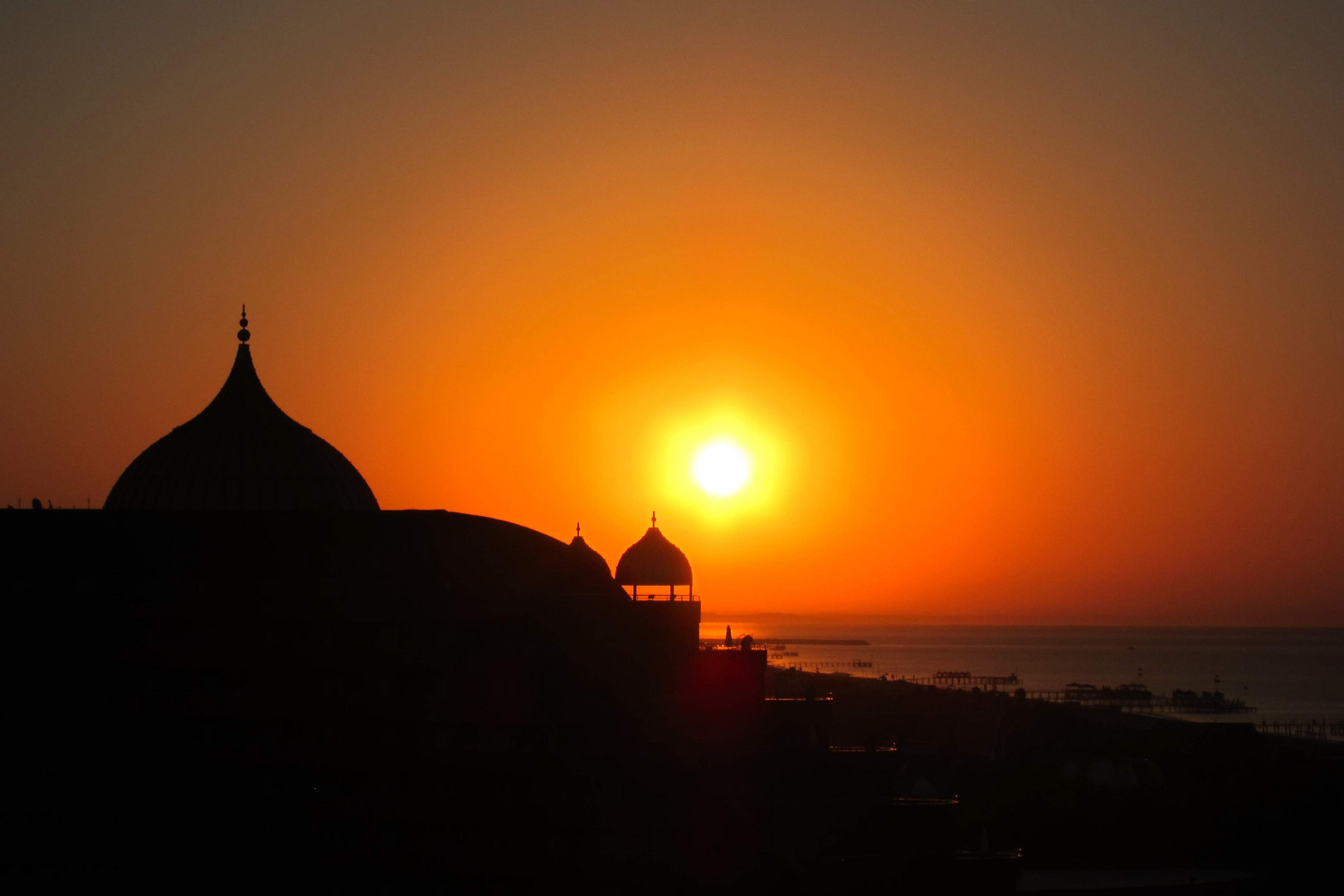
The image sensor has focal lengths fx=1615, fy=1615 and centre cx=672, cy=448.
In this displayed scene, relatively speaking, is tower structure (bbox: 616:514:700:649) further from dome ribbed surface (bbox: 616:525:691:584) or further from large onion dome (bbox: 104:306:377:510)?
large onion dome (bbox: 104:306:377:510)

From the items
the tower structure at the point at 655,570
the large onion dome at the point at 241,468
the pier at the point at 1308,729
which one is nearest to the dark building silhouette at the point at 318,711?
the large onion dome at the point at 241,468

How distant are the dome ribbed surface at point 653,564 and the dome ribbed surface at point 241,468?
9.25 meters

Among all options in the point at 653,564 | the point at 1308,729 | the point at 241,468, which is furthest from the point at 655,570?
the point at 1308,729

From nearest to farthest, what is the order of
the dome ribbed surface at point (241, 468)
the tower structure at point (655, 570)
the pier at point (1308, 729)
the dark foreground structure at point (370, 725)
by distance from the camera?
Answer: the dark foreground structure at point (370, 725) < the dome ribbed surface at point (241, 468) < the tower structure at point (655, 570) < the pier at point (1308, 729)

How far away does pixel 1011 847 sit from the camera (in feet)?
140

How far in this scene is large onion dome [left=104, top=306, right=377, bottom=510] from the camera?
35875 millimetres

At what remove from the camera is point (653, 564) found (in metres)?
44.6

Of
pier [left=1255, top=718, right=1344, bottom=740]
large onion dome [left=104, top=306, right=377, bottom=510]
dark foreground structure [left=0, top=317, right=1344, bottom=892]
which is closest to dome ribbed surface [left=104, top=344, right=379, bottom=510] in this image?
large onion dome [left=104, top=306, right=377, bottom=510]

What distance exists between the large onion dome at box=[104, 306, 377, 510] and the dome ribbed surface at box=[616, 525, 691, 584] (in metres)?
9.10

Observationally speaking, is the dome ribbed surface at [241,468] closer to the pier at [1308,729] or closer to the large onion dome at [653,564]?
the large onion dome at [653,564]

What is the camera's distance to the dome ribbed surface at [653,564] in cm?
4444

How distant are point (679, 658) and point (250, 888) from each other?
8939 millimetres

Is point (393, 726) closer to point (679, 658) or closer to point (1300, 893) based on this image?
point (679, 658)

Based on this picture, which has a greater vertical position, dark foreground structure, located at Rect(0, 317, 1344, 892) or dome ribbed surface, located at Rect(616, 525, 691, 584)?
dome ribbed surface, located at Rect(616, 525, 691, 584)
